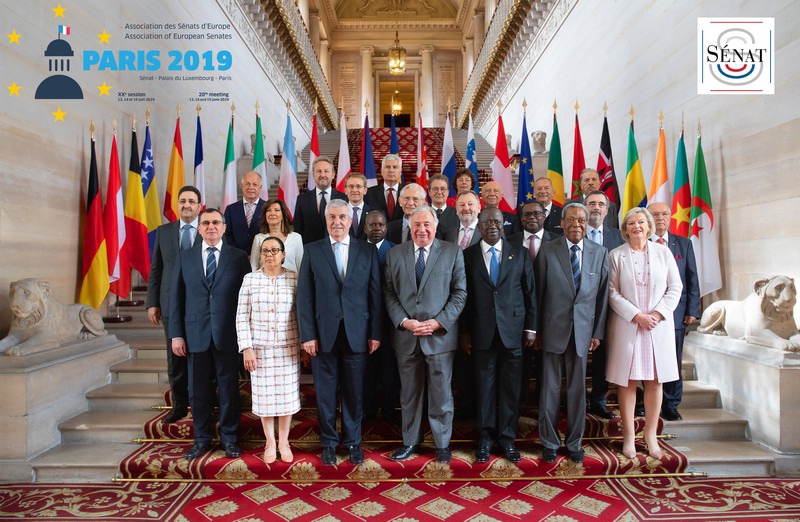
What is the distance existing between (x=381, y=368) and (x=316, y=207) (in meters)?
1.50

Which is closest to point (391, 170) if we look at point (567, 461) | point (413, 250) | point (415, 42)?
point (413, 250)

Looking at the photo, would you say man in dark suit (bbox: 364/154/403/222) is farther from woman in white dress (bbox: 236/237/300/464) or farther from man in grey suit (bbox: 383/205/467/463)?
woman in white dress (bbox: 236/237/300/464)

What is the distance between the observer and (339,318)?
10.5ft

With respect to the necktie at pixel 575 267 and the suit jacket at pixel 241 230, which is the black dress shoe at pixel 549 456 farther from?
the suit jacket at pixel 241 230

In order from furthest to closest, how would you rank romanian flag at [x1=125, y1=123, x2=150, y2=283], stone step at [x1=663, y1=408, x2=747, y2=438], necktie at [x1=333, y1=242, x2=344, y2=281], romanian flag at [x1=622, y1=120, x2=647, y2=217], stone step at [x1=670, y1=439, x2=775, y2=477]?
romanian flag at [x1=622, y1=120, x2=647, y2=217]
romanian flag at [x1=125, y1=123, x2=150, y2=283]
stone step at [x1=663, y1=408, x2=747, y2=438]
stone step at [x1=670, y1=439, x2=775, y2=477]
necktie at [x1=333, y1=242, x2=344, y2=281]

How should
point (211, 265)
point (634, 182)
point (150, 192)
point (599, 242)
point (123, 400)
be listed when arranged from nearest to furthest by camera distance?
point (211, 265), point (599, 242), point (123, 400), point (150, 192), point (634, 182)

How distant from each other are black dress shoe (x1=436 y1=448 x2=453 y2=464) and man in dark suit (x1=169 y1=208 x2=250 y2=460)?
1.36 meters

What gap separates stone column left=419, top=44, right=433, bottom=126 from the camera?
21.5 meters

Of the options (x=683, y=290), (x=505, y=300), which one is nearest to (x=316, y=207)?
(x=505, y=300)

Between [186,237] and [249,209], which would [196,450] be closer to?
[186,237]

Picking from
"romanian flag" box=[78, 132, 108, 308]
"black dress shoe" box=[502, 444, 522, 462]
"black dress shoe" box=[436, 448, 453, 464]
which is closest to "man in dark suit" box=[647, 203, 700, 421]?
"black dress shoe" box=[502, 444, 522, 462]

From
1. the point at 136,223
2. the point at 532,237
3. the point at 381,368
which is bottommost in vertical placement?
the point at 381,368

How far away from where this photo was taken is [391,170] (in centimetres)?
424

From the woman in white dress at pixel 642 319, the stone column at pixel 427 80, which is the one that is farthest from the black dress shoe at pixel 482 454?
the stone column at pixel 427 80
